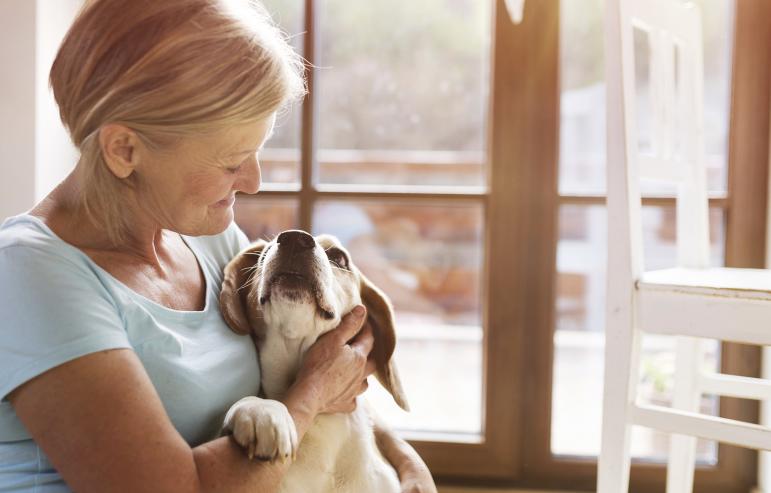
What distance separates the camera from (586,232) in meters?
1.74

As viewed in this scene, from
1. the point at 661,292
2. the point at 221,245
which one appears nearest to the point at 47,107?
the point at 221,245

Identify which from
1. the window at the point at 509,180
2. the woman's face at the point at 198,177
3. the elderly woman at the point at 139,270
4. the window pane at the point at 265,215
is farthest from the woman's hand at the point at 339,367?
the window pane at the point at 265,215

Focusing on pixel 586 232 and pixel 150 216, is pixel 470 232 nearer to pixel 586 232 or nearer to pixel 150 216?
pixel 586 232

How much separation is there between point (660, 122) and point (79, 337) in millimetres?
1114

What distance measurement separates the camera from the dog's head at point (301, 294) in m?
0.99

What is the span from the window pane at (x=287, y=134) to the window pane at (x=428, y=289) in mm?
122

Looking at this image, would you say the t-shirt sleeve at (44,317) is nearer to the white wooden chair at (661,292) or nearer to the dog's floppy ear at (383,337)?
the dog's floppy ear at (383,337)

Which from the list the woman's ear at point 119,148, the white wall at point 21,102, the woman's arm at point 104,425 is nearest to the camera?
the woman's arm at point 104,425

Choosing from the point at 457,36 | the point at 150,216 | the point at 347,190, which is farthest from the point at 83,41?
the point at 457,36

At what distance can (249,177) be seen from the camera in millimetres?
978

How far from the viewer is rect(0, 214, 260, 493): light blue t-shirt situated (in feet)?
2.45

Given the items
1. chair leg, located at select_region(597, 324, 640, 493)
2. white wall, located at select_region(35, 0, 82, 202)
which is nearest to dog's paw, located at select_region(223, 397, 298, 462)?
chair leg, located at select_region(597, 324, 640, 493)

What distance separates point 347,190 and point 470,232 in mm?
333

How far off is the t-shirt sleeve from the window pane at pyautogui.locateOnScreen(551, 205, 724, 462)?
1.14m
